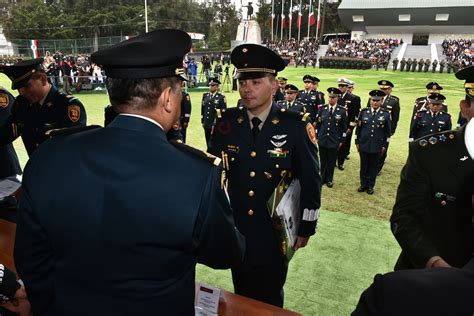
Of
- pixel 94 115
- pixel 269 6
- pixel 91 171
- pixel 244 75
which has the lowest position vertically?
pixel 94 115

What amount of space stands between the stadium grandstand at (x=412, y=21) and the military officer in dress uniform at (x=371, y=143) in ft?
143

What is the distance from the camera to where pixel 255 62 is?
2.67m

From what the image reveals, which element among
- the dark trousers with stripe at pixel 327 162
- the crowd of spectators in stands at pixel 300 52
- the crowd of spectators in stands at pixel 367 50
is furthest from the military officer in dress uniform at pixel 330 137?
the crowd of spectators in stands at pixel 300 52

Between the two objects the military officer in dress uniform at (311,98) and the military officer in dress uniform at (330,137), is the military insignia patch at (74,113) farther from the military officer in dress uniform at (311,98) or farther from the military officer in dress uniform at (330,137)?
the military officer in dress uniform at (311,98)

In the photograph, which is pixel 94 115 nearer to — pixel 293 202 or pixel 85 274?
pixel 293 202

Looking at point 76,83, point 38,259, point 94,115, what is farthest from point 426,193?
point 76,83

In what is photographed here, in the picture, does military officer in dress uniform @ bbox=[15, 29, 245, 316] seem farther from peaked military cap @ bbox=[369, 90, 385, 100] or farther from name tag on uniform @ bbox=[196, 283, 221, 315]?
peaked military cap @ bbox=[369, 90, 385, 100]

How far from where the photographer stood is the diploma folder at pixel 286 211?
2428 mm

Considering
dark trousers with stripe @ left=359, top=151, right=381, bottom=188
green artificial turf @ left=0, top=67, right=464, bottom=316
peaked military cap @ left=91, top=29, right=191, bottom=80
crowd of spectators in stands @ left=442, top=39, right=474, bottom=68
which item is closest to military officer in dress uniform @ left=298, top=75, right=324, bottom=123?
green artificial turf @ left=0, top=67, right=464, bottom=316

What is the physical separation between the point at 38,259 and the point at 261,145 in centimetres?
164

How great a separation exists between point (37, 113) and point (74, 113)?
0.36 metres

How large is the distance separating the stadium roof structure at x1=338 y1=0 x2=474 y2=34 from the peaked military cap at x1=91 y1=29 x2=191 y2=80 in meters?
57.4

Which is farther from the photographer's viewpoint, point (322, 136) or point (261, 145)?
point (322, 136)

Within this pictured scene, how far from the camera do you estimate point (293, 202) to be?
2666 mm
